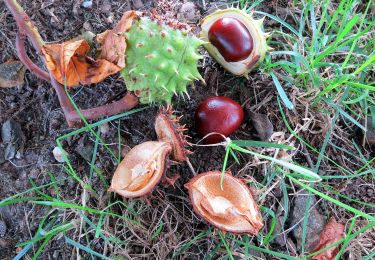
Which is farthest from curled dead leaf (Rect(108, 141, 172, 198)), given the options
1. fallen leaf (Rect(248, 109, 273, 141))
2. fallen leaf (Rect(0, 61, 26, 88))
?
fallen leaf (Rect(0, 61, 26, 88))

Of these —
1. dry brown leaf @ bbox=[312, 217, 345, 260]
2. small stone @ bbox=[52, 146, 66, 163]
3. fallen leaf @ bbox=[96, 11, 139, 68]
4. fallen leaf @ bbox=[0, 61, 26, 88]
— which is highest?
fallen leaf @ bbox=[96, 11, 139, 68]

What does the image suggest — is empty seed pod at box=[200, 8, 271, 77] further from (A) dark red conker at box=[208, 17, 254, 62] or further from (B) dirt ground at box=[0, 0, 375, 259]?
(B) dirt ground at box=[0, 0, 375, 259]

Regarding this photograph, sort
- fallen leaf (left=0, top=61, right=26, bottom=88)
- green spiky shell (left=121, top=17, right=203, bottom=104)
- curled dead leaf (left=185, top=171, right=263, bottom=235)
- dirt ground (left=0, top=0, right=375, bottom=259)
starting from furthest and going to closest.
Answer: fallen leaf (left=0, top=61, right=26, bottom=88) → dirt ground (left=0, top=0, right=375, bottom=259) → curled dead leaf (left=185, top=171, right=263, bottom=235) → green spiky shell (left=121, top=17, right=203, bottom=104)

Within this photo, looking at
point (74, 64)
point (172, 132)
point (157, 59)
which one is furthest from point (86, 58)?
point (172, 132)

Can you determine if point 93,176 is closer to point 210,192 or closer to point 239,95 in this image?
point 210,192

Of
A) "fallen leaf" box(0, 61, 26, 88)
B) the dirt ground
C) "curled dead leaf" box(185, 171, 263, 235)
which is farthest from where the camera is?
"fallen leaf" box(0, 61, 26, 88)
